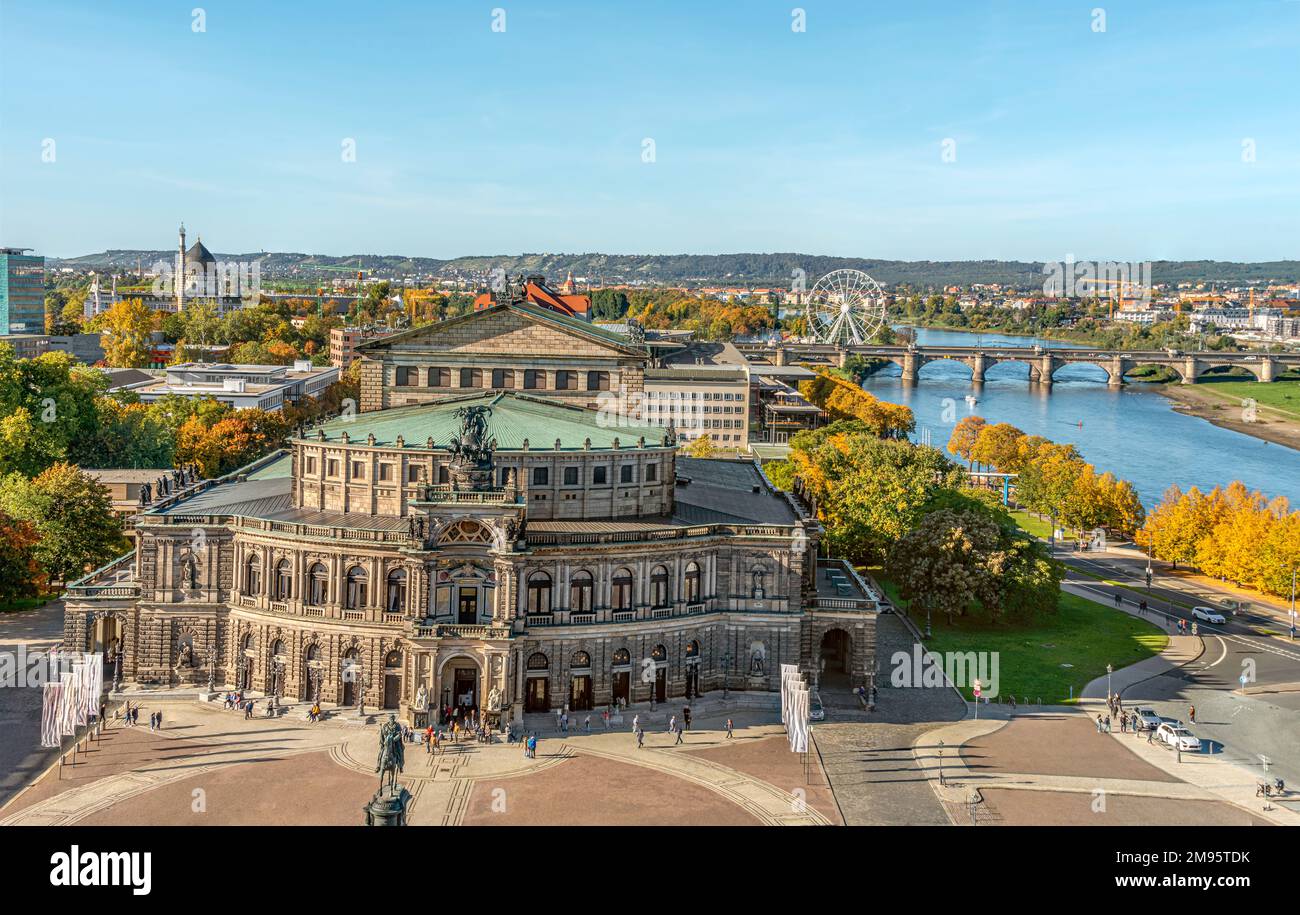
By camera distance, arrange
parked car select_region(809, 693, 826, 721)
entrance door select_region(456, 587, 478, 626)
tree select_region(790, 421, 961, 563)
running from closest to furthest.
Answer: entrance door select_region(456, 587, 478, 626) < parked car select_region(809, 693, 826, 721) < tree select_region(790, 421, 961, 563)

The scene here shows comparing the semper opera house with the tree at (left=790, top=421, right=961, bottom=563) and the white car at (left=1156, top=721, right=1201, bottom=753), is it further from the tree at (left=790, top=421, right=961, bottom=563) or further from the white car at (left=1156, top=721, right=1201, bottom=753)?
the tree at (left=790, top=421, right=961, bottom=563)

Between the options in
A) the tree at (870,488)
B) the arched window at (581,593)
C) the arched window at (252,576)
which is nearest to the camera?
the arched window at (581,593)

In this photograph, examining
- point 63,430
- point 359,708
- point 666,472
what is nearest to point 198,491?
point 359,708

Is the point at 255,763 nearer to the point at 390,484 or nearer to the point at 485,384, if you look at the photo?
the point at 390,484

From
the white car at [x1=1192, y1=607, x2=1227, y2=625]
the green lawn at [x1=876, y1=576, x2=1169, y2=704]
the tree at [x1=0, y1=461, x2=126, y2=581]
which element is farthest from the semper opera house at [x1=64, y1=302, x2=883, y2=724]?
the white car at [x1=1192, y1=607, x2=1227, y2=625]

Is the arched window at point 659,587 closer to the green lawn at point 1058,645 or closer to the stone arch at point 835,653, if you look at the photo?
the stone arch at point 835,653

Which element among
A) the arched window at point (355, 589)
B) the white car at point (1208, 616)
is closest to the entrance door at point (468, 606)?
the arched window at point (355, 589)
